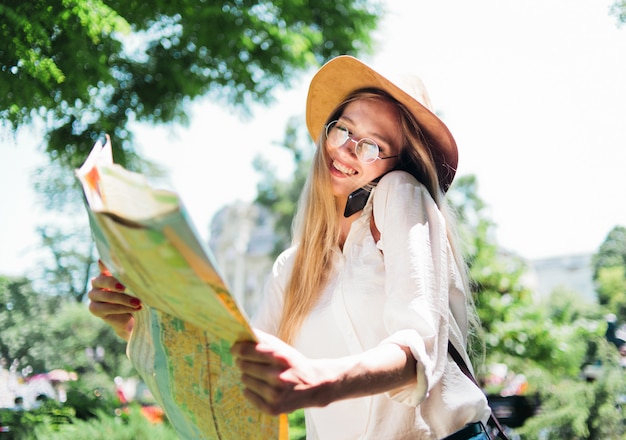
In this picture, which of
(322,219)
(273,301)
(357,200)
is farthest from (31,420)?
(357,200)

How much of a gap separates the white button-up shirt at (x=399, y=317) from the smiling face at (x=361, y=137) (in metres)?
0.11

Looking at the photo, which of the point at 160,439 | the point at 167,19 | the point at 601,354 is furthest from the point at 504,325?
the point at 167,19

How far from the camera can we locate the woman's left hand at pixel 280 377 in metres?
0.82

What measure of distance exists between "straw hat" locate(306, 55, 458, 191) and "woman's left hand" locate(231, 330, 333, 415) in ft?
2.71

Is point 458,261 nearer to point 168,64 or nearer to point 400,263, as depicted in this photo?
point 400,263

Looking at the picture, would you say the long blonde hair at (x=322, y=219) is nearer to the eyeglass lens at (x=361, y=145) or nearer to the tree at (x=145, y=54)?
the eyeglass lens at (x=361, y=145)

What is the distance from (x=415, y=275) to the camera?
3.59 feet

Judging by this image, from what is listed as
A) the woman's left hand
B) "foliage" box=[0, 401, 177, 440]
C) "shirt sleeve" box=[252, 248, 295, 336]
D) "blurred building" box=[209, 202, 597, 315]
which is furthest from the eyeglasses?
"blurred building" box=[209, 202, 597, 315]

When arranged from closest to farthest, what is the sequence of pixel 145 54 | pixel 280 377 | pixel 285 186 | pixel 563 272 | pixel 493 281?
pixel 280 377
pixel 145 54
pixel 493 281
pixel 285 186
pixel 563 272

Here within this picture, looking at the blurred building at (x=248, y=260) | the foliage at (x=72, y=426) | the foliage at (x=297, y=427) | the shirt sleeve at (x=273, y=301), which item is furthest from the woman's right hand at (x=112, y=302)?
the blurred building at (x=248, y=260)

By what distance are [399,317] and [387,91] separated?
689 mm

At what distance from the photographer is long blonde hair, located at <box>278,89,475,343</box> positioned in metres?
1.46

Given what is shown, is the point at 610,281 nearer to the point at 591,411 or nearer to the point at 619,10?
the point at 591,411

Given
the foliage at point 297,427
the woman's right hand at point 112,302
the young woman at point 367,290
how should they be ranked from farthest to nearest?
the foliage at point 297,427, the woman's right hand at point 112,302, the young woman at point 367,290
